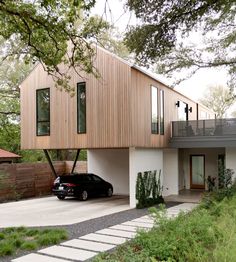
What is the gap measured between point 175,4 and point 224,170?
9.13 metres

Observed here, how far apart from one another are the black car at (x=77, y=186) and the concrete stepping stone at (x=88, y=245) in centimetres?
777

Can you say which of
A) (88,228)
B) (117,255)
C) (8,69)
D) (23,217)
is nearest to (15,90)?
(8,69)

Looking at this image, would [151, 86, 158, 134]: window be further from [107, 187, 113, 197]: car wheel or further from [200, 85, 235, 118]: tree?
[200, 85, 235, 118]: tree

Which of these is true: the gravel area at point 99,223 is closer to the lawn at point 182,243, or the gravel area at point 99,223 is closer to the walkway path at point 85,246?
the walkway path at point 85,246

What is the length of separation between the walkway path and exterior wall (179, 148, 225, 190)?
1182 cm

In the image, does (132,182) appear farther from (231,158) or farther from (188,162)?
(188,162)

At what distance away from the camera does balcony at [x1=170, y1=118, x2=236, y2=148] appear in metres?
16.5

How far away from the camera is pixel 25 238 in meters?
8.67

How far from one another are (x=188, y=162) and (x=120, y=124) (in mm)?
9141

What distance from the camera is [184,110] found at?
21141mm

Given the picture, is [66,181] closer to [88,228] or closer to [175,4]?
[88,228]

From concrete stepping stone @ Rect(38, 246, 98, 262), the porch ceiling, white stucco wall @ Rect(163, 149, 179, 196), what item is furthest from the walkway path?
white stucco wall @ Rect(163, 149, 179, 196)

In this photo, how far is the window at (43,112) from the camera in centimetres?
1667

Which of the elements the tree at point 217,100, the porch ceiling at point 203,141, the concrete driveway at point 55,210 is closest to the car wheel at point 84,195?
the concrete driveway at point 55,210
